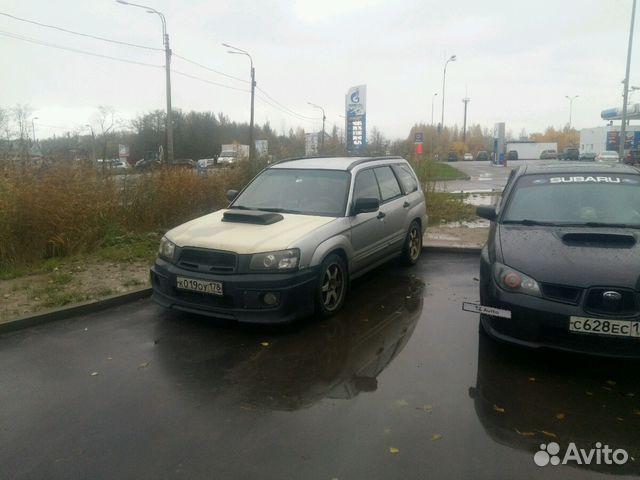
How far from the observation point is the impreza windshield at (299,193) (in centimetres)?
624

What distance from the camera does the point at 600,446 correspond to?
3.22 m

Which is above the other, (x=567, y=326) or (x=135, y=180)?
(x=135, y=180)

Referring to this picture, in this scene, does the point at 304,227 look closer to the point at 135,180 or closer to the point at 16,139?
the point at 135,180

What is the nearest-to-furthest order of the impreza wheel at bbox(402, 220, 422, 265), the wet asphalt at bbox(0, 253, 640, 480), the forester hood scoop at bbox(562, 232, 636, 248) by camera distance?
1. the wet asphalt at bbox(0, 253, 640, 480)
2. the forester hood scoop at bbox(562, 232, 636, 248)
3. the impreza wheel at bbox(402, 220, 422, 265)

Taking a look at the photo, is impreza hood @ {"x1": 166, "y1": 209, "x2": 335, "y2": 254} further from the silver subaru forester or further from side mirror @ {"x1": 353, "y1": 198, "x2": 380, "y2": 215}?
side mirror @ {"x1": 353, "y1": 198, "x2": 380, "y2": 215}

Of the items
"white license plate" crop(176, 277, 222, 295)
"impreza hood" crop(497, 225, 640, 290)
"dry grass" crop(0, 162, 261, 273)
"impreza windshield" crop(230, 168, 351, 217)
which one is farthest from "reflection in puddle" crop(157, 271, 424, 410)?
"dry grass" crop(0, 162, 261, 273)

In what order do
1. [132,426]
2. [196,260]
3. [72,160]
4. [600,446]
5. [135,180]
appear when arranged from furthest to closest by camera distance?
1. [135,180]
2. [72,160]
3. [196,260]
4. [132,426]
5. [600,446]

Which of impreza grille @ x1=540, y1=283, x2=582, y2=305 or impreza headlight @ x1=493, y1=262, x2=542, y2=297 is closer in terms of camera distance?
impreza grille @ x1=540, y1=283, x2=582, y2=305

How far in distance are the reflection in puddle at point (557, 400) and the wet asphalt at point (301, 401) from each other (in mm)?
15

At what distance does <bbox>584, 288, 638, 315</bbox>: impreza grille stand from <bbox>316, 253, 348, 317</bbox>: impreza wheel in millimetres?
2514

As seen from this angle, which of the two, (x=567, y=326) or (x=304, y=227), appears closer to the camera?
(x=567, y=326)

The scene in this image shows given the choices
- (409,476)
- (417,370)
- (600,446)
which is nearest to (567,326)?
(600,446)

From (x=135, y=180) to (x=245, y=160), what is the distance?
3.00 m

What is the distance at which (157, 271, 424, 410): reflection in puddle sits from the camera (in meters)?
4.04
